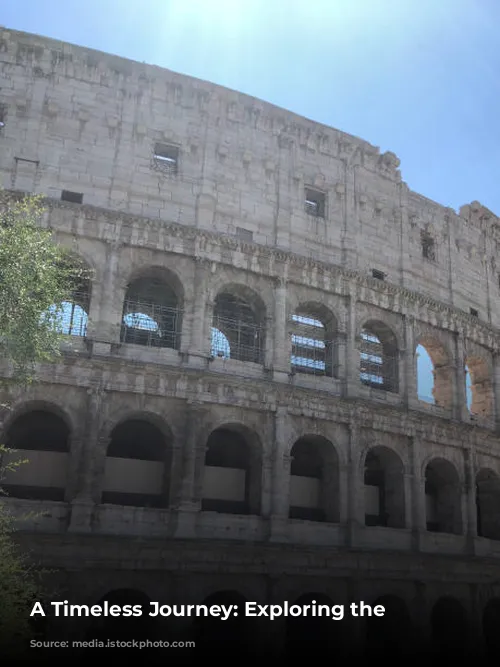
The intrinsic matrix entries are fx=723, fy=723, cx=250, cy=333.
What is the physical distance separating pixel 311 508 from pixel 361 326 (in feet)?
20.5

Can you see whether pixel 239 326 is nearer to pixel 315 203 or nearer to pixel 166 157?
pixel 315 203

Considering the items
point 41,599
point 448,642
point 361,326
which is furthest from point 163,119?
point 448,642

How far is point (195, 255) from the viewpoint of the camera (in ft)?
71.9

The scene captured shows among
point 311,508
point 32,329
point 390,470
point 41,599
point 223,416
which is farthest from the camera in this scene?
point 390,470

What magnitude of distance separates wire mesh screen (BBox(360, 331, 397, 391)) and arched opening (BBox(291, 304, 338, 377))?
5.83 feet

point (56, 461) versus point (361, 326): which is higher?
point (361, 326)

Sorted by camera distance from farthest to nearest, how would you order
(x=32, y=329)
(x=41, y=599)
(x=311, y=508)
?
1. (x=311, y=508)
2. (x=41, y=599)
3. (x=32, y=329)

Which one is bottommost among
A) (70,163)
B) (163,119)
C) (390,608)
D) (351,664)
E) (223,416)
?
(351,664)

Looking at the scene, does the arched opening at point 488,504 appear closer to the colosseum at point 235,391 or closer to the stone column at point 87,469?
A: the colosseum at point 235,391

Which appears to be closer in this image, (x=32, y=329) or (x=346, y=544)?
(x=32, y=329)

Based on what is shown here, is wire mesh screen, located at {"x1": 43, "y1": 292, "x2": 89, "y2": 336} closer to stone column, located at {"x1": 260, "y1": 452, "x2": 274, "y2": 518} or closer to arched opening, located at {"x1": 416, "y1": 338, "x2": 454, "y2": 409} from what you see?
stone column, located at {"x1": 260, "y1": 452, "x2": 274, "y2": 518}

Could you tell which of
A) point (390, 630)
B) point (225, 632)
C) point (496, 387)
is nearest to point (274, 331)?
point (225, 632)

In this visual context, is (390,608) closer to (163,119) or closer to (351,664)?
(351,664)

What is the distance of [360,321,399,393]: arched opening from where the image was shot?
2509 centimetres
